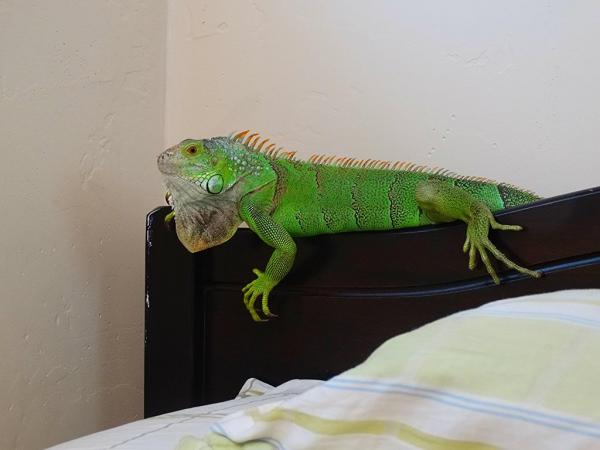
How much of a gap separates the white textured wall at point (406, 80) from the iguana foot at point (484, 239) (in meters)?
0.37

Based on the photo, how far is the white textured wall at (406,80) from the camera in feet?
4.79

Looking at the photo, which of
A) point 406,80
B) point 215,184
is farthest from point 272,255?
point 406,80

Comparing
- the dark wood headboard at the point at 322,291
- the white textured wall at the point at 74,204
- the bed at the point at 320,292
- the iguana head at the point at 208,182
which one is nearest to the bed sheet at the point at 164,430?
the bed at the point at 320,292

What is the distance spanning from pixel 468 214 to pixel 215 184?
0.51 m

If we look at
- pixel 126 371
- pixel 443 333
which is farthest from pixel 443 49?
pixel 126 371

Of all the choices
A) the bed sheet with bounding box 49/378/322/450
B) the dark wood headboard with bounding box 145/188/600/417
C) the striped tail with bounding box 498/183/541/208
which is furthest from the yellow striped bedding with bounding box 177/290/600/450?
the striped tail with bounding box 498/183/541/208

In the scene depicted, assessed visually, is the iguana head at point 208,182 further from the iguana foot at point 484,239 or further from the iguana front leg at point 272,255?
the iguana foot at point 484,239

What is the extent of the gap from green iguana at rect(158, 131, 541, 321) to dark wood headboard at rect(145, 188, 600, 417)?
44mm

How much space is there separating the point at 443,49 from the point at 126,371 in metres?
1.26

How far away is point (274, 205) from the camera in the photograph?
140 cm

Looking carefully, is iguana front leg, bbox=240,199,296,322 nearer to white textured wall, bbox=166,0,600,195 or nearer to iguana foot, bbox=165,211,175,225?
iguana foot, bbox=165,211,175,225

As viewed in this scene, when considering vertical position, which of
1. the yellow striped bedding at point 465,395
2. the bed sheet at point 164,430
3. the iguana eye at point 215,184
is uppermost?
the iguana eye at point 215,184

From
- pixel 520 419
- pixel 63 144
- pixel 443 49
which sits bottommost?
pixel 520 419

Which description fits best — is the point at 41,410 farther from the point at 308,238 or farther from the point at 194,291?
the point at 308,238
